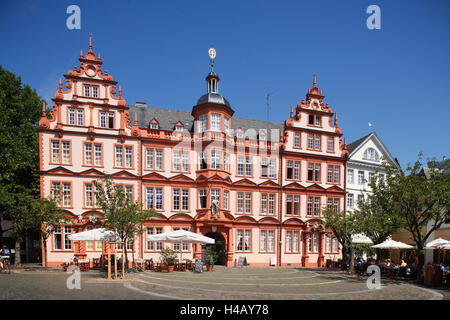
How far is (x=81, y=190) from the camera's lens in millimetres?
29266

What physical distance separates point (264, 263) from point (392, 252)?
16667 mm

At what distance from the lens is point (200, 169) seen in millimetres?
32594

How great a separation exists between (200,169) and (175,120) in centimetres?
659

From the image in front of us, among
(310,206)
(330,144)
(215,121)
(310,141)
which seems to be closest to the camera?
(215,121)

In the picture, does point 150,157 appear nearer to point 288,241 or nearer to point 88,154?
point 88,154

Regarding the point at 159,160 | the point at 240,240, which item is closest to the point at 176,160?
the point at 159,160

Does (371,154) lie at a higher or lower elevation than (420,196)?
higher

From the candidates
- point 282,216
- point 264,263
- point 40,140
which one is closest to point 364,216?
point 282,216

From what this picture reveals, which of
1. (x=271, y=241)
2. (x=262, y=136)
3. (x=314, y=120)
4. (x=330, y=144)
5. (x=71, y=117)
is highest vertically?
(x=314, y=120)

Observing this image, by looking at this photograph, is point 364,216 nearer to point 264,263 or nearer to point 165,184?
point 264,263

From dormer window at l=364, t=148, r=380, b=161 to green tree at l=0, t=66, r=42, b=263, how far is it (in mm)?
36059

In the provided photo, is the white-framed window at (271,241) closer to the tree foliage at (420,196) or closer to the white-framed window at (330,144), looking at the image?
the white-framed window at (330,144)

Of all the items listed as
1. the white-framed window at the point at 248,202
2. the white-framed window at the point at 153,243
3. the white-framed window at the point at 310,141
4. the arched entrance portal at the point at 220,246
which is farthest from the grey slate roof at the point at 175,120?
the arched entrance portal at the point at 220,246

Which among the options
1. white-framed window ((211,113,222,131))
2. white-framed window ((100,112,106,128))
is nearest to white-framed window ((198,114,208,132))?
white-framed window ((211,113,222,131))
